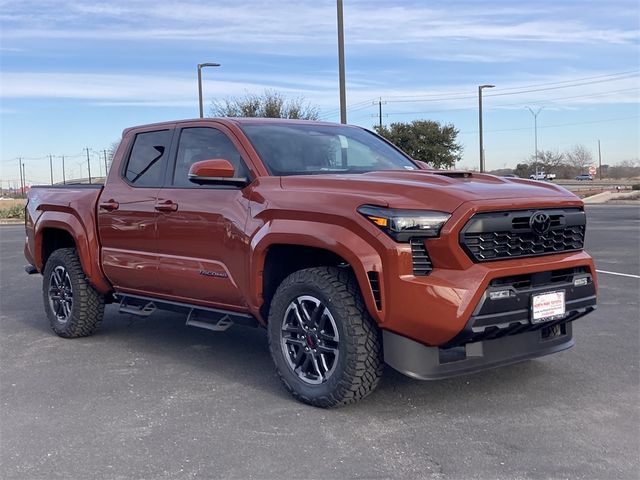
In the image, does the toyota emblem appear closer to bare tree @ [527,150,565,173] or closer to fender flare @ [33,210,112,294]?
fender flare @ [33,210,112,294]

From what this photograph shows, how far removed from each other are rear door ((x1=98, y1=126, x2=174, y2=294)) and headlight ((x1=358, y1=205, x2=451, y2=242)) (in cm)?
234

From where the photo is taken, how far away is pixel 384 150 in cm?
593

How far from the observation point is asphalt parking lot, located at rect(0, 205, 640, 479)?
358 centimetres

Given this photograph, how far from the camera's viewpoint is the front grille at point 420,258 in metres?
3.99

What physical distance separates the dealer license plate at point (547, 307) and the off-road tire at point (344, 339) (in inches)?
36.8

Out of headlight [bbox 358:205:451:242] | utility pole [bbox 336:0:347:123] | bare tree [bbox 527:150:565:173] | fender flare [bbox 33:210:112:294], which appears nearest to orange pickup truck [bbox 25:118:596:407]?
headlight [bbox 358:205:451:242]

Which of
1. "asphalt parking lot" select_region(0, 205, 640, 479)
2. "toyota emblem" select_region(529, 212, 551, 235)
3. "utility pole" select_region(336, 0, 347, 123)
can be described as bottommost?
"asphalt parking lot" select_region(0, 205, 640, 479)

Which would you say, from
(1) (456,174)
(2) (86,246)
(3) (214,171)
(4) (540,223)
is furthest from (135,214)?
(4) (540,223)

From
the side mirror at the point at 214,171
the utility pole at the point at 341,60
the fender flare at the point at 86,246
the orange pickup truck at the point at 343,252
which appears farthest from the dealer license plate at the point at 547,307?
the utility pole at the point at 341,60

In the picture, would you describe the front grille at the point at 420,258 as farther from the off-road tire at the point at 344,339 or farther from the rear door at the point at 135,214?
the rear door at the point at 135,214

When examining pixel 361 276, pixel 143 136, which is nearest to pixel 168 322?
pixel 143 136

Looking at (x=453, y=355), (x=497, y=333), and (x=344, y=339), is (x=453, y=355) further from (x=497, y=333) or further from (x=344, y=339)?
(x=344, y=339)

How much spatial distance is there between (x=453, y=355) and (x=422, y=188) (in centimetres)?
101

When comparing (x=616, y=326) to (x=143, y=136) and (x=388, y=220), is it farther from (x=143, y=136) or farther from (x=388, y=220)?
(x=143, y=136)
